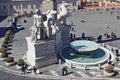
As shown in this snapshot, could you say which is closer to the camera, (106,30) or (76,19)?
(106,30)

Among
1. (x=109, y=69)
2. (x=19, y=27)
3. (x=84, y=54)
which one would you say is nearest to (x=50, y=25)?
(x=84, y=54)

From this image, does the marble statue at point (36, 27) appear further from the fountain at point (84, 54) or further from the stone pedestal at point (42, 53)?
the fountain at point (84, 54)

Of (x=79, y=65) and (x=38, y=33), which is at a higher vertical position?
(x=38, y=33)

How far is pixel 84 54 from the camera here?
4625cm

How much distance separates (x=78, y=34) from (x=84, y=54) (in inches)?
674

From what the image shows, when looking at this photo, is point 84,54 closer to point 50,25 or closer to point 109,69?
point 50,25

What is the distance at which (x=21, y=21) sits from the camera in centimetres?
7894

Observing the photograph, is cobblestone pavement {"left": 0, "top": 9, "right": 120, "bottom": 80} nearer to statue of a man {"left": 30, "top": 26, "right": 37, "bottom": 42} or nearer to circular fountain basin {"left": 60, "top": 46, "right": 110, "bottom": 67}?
circular fountain basin {"left": 60, "top": 46, "right": 110, "bottom": 67}

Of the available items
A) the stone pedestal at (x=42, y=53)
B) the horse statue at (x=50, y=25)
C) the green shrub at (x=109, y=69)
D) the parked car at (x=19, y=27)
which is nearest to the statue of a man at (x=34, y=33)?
the stone pedestal at (x=42, y=53)

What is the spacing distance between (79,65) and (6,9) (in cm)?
5608

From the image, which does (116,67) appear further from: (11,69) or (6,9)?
(6,9)

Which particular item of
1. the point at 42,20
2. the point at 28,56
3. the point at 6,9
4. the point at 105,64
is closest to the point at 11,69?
the point at 28,56

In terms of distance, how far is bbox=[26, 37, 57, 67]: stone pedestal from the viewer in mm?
43469

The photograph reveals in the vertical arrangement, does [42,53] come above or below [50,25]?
below
